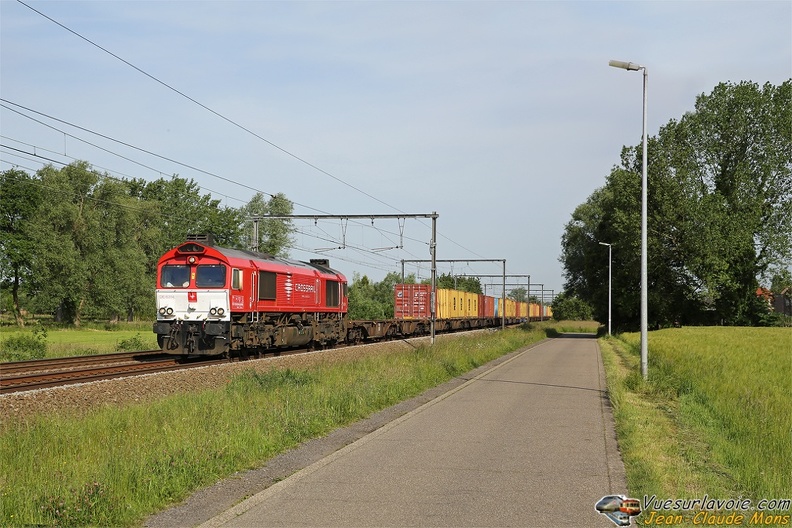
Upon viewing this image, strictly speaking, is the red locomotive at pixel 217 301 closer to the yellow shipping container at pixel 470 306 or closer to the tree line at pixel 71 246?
the yellow shipping container at pixel 470 306

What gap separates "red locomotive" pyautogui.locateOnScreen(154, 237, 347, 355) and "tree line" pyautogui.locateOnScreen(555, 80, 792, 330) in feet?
112

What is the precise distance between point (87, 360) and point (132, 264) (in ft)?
147

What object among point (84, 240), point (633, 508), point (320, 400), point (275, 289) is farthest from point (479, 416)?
point (84, 240)

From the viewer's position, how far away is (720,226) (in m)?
53.6

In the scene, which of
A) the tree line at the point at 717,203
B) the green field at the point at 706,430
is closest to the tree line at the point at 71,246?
the tree line at the point at 717,203

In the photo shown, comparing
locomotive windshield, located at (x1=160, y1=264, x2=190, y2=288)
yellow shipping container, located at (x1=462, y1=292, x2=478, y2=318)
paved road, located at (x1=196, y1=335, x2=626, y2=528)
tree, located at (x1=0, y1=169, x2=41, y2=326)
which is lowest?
paved road, located at (x1=196, y1=335, x2=626, y2=528)

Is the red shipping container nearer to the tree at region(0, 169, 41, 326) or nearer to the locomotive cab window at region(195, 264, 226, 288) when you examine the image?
the locomotive cab window at region(195, 264, 226, 288)

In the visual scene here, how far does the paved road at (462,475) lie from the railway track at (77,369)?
8.35 metres

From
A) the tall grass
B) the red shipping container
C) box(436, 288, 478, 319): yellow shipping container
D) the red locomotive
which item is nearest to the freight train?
the red locomotive

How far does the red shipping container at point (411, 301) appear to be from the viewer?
4656 centimetres

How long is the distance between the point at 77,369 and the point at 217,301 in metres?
5.08

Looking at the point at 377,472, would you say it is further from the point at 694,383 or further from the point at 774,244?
the point at 774,244

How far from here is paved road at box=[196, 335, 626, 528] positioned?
724cm

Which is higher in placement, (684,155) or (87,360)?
(684,155)
